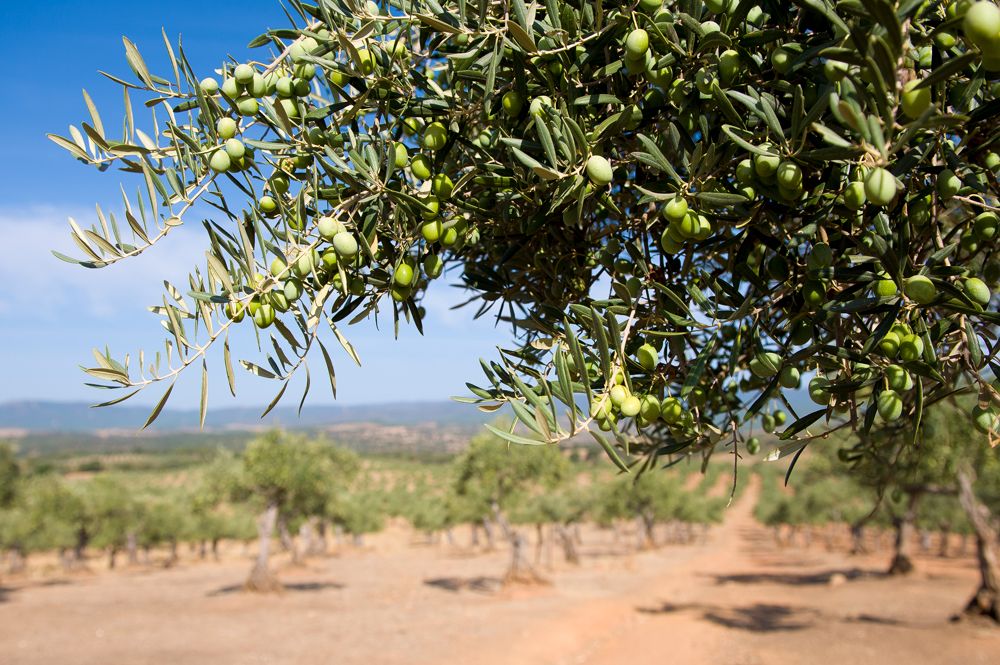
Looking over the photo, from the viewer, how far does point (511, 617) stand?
→ 18.5m

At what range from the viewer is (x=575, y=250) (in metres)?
1.85

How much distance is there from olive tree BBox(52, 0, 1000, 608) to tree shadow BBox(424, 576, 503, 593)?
25.2 m

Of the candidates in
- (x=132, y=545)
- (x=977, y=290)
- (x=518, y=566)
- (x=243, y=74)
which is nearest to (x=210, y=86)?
(x=243, y=74)

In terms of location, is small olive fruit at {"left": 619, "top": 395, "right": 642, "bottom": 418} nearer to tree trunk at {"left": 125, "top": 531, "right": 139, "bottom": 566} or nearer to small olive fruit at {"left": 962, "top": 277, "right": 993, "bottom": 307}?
small olive fruit at {"left": 962, "top": 277, "right": 993, "bottom": 307}

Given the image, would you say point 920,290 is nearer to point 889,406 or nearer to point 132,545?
point 889,406

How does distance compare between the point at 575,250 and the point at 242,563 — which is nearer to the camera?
the point at 575,250

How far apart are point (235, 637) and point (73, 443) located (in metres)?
203

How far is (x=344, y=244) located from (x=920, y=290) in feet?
3.83

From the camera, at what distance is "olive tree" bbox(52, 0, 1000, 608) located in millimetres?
1258

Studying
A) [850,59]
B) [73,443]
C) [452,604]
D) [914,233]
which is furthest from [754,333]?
[73,443]

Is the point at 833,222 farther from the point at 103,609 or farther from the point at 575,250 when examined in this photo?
the point at 103,609

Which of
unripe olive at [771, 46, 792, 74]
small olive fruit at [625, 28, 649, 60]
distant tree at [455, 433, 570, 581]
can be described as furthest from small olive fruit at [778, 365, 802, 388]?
distant tree at [455, 433, 570, 581]

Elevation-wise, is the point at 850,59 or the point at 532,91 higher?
the point at 532,91

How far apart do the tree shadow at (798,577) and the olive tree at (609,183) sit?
27.8 m
